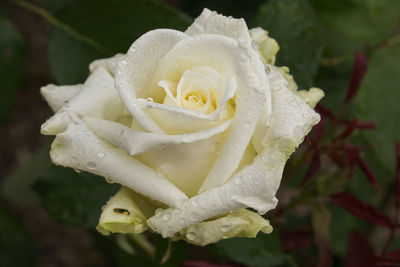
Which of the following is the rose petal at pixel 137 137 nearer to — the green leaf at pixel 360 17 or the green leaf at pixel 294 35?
the green leaf at pixel 294 35

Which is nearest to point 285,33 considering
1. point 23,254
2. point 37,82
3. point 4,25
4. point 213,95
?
point 213,95

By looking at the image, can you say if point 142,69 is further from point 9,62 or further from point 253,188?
point 9,62

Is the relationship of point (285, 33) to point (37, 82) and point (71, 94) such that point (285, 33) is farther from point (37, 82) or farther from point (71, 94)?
point (37, 82)

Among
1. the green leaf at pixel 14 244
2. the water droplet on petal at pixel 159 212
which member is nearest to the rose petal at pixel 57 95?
the water droplet on petal at pixel 159 212

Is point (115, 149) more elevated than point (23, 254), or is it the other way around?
point (115, 149)

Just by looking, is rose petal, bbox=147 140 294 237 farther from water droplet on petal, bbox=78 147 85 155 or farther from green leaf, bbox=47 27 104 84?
green leaf, bbox=47 27 104 84

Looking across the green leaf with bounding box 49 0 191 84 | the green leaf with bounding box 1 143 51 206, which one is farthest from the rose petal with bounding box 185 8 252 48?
the green leaf with bounding box 1 143 51 206

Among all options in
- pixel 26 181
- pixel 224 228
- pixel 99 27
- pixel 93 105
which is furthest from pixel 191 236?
pixel 26 181
